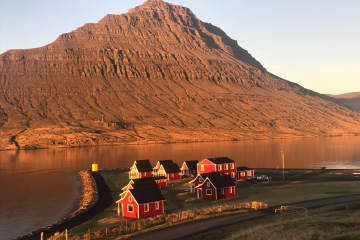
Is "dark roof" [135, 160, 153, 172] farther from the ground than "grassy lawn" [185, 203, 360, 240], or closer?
farther from the ground

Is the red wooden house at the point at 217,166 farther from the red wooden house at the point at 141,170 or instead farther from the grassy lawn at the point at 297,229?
the grassy lawn at the point at 297,229

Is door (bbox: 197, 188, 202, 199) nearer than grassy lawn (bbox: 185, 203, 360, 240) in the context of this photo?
No

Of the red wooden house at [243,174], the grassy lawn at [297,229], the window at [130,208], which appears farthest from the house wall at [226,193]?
the red wooden house at [243,174]

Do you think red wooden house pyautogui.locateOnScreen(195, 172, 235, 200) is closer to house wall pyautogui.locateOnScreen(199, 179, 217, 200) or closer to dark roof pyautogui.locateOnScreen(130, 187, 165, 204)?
house wall pyautogui.locateOnScreen(199, 179, 217, 200)

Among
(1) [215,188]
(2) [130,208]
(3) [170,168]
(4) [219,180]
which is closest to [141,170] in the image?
(3) [170,168]

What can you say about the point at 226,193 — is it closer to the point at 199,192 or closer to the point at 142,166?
the point at 199,192

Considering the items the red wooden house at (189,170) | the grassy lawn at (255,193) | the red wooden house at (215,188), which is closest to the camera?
the grassy lawn at (255,193)

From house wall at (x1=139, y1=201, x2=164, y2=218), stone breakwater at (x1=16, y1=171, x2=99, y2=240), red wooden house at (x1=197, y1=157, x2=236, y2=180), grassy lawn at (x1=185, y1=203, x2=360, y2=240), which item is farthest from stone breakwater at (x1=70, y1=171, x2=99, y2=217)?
grassy lawn at (x1=185, y1=203, x2=360, y2=240)
